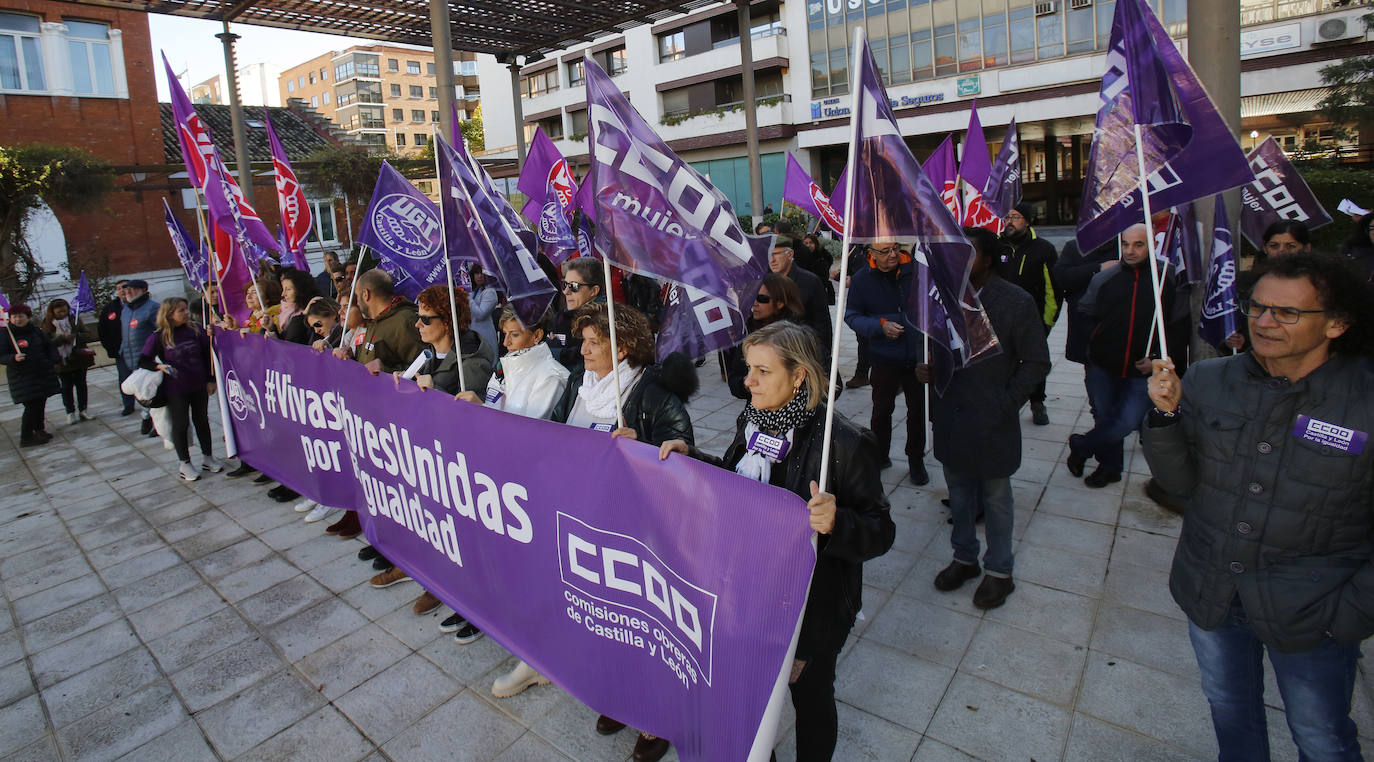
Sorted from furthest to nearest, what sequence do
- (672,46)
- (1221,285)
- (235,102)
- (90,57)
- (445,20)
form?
(672,46)
(90,57)
(235,102)
(445,20)
(1221,285)

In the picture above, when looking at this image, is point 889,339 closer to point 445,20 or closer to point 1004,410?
point 1004,410

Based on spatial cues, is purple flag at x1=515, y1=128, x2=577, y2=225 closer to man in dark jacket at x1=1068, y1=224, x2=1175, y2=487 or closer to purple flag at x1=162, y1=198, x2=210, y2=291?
purple flag at x1=162, y1=198, x2=210, y2=291

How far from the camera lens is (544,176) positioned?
9.50 metres

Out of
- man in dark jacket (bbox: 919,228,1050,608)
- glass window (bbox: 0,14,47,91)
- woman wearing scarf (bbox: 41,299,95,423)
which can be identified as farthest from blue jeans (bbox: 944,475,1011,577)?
glass window (bbox: 0,14,47,91)

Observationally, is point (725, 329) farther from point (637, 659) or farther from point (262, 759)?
point (262, 759)

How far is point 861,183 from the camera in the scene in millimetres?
2383

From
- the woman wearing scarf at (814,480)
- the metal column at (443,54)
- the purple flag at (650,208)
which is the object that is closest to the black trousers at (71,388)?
the metal column at (443,54)

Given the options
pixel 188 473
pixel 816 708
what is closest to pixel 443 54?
pixel 188 473

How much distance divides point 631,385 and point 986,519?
196 cm

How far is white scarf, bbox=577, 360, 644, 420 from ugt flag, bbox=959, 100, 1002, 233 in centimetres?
451

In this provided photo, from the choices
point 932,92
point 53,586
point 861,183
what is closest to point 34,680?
point 53,586

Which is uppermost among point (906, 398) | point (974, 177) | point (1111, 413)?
point (974, 177)

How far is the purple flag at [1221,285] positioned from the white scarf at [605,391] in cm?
356

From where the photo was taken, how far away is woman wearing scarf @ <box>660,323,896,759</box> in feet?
8.16
